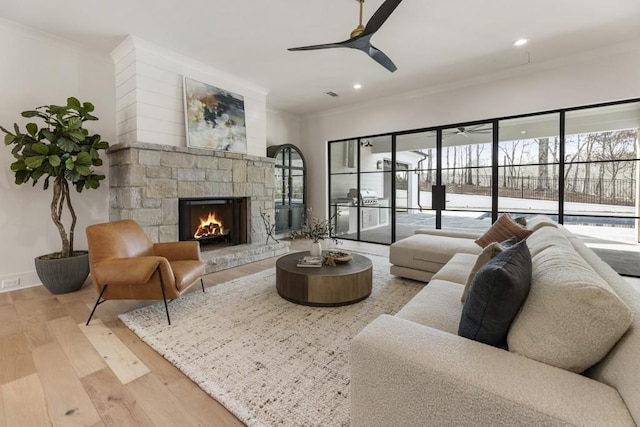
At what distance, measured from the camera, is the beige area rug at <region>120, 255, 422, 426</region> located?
1.59 meters

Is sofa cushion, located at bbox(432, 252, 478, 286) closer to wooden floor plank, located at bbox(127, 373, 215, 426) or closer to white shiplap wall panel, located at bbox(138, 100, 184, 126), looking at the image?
wooden floor plank, located at bbox(127, 373, 215, 426)

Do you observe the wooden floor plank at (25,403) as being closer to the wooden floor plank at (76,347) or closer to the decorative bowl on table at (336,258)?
the wooden floor plank at (76,347)

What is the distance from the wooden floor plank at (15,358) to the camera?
1.84 meters

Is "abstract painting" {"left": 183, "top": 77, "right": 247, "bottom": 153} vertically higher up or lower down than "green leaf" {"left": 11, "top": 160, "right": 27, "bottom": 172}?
higher up

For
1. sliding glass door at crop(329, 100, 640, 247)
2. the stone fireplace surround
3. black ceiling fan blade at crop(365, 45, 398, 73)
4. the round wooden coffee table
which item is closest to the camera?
the round wooden coffee table

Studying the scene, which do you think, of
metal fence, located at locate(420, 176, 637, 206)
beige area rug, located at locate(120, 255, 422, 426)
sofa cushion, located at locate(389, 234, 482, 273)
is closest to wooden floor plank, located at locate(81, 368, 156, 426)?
beige area rug, located at locate(120, 255, 422, 426)

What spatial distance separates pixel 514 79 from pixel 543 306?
482 cm

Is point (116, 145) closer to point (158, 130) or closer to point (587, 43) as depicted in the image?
point (158, 130)

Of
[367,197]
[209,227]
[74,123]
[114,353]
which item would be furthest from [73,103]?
[367,197]

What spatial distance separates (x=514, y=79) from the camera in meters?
4.57

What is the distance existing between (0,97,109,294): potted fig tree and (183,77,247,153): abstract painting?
1.19 metres

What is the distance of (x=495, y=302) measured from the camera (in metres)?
1.10

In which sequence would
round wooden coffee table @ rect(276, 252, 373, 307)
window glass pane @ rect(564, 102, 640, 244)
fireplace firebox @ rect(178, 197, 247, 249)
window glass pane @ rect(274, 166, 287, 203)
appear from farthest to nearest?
window glass pane @ rect(274, 166, 287, 203) → fireplace firebox @ rect(178, 197, 247, 249) → window glass pane @ rect(564, 102, 640, 244) → round wooden coffee table @ rect(276, 252, 373, 307)

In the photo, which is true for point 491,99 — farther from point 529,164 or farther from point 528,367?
point 528,367
